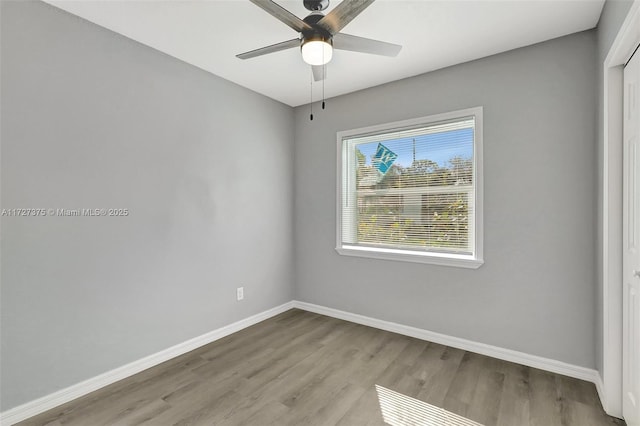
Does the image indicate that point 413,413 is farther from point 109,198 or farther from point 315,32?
point 109,198

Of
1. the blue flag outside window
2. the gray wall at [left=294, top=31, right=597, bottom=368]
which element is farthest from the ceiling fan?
the blue flag outside window

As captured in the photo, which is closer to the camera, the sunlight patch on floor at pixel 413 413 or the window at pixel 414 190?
the sunlight patch on floor at pixel 413 413

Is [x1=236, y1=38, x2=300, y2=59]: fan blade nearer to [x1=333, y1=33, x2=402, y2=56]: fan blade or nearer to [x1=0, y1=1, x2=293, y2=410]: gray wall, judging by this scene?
[x1=333, y1=33, x2=402, y2=56]: fan blade

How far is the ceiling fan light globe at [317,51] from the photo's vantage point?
1.77 meters

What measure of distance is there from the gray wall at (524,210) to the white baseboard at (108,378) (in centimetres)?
172

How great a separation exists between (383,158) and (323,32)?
178cm

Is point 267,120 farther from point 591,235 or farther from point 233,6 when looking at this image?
point 591,235

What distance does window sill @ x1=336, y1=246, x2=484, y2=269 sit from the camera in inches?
106

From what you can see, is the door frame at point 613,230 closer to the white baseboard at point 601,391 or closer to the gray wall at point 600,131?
the white baseboard at point 601,391

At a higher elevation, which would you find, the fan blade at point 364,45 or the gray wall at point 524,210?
the fan blade at point 364,45

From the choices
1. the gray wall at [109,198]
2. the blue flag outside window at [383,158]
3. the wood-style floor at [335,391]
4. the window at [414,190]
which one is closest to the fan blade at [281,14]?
the gray wall at [109,198]

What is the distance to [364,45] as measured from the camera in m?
1.86

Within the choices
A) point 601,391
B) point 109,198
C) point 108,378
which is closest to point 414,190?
point 601,391

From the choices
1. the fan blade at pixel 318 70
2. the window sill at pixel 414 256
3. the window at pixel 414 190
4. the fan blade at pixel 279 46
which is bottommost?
the window sill at pixel 414 256
